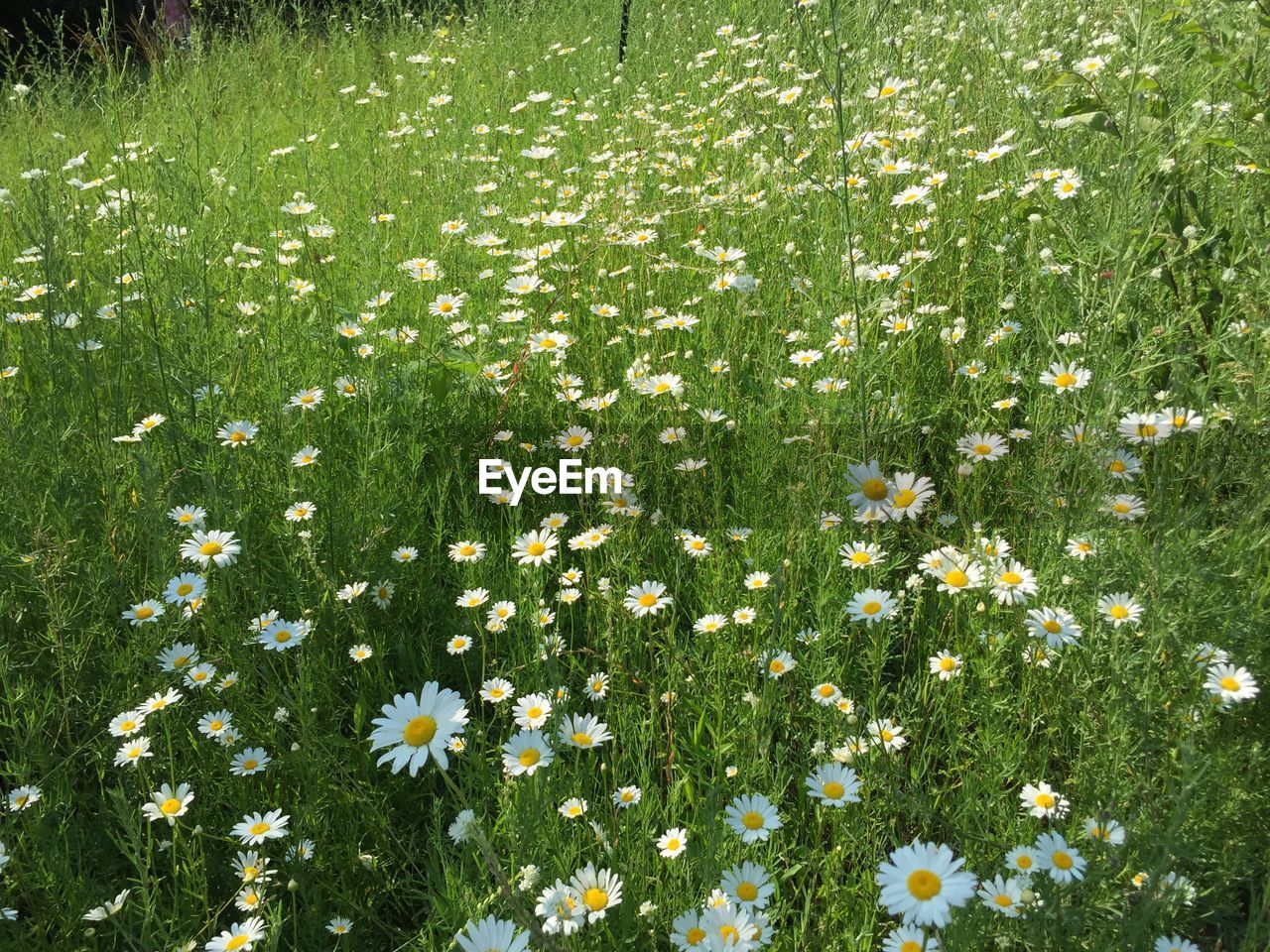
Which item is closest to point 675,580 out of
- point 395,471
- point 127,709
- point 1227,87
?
point 395,471

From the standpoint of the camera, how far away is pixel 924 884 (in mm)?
959

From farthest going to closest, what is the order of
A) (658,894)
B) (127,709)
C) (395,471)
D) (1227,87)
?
1. (1227,87)
2. (395,471)
3. (127,709)
4. (658,894)

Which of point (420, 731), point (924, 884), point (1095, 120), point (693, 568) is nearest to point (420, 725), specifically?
point (420, 731)

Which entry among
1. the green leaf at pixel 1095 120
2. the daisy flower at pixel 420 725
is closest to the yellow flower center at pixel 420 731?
the daisy flower at pixel 420 725

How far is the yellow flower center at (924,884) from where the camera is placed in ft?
3.11

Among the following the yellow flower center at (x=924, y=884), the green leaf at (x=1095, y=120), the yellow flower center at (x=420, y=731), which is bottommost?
the yellow flower center at (x=924, y=884)

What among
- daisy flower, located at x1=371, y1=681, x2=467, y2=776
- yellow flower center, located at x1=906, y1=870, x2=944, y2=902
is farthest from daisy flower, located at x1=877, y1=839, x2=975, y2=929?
daisy flower, located at x1=371, y1=681, x2=467, y2=776

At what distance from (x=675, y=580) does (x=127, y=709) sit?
1.10m

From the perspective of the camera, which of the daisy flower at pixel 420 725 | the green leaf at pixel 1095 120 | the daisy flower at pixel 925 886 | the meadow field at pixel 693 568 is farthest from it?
the green leaf at pixel 1095 120

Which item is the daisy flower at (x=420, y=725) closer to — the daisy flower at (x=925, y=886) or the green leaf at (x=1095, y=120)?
the daisy flower at (x=925, y=886)

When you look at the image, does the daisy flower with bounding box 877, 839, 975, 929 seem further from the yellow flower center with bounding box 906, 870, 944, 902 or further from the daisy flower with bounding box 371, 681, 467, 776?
the daisy flower with bounding box 371, 681, 467, 776

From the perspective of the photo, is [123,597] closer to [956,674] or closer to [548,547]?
[548,547]

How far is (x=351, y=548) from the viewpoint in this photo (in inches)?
78.8

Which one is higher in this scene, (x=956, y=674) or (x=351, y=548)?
(x=351, y=548)
